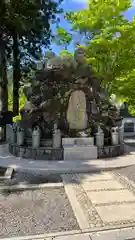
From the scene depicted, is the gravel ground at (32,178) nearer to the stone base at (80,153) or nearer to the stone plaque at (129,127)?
the stone base at (80,153)

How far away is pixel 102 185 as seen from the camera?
5.93 meters

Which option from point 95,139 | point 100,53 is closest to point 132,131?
point 100,53

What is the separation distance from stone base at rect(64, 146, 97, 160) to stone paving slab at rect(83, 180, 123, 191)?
2386mm

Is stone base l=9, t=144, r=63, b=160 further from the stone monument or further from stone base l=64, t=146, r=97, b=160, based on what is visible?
the stone monument

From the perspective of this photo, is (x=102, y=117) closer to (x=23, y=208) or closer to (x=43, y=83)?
(x=43, y=83)

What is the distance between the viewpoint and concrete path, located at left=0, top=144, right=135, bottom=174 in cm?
734

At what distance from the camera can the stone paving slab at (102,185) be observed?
18.8ft

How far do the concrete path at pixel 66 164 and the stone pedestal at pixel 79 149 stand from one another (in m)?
0.27

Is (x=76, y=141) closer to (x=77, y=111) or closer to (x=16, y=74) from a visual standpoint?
(x=77, y=111)

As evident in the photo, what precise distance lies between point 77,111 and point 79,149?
5.62ft

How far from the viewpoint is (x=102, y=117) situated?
33.2 feet

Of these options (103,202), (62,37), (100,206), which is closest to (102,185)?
(103,202)

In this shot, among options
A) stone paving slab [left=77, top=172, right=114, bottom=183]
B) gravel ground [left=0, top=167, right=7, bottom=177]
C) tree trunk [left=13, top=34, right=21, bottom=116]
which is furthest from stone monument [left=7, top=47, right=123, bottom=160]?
tree trunk [left=13, top=34, right=21, bottom=116]

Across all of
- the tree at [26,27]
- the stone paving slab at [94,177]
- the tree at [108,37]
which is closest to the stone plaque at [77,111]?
the stone paving slab at [94,177]
